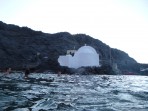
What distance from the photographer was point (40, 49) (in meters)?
87.9

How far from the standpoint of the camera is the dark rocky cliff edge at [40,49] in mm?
70088

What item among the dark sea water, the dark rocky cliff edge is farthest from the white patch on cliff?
the dark sea water

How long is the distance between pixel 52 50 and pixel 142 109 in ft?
269

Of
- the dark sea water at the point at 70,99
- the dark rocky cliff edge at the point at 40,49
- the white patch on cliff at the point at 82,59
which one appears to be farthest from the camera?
the dark rocky cliff edge at the point at 40,49

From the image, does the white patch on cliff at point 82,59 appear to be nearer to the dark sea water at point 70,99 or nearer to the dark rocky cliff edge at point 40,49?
the dark rocky cliff edge at point 40,49

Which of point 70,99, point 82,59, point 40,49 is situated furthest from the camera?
point 40,49

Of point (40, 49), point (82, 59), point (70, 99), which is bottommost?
point (70, 99)

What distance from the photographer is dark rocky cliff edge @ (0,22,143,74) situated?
70.1 metres

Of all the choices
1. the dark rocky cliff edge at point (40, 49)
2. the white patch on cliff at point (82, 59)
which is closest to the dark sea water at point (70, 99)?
the dark rocky cliff edge at point (40, 49)

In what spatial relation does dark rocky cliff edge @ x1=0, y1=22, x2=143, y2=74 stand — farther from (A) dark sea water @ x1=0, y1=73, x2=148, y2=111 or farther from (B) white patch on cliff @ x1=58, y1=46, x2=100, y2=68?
(A) dark sea water @ x1=0, y1=73, x2=148, y2=111

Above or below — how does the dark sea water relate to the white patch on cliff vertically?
below

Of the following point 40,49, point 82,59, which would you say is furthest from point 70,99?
point 40,49

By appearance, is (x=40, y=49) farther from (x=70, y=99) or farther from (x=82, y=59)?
(x=70, y=99)

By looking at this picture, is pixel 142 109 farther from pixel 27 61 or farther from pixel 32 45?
pixel 32 45
